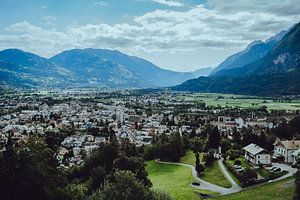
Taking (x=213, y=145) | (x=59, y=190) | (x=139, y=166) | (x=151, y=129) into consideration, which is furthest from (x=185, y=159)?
(x=151, y=129)

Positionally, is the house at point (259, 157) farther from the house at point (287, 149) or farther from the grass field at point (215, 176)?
the grass field at point (215, 176)

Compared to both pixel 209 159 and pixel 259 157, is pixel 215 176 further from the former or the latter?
pixel 259 157

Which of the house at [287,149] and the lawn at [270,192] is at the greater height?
the house at [287,149]

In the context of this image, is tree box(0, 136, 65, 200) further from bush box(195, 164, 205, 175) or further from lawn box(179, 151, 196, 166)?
lawn box(179, 151, 196, 166)

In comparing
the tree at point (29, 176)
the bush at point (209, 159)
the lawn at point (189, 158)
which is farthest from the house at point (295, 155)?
the tree at point (29, 176)

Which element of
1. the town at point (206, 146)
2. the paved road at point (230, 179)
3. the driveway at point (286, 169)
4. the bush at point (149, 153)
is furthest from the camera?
the bush at point (149, 153)

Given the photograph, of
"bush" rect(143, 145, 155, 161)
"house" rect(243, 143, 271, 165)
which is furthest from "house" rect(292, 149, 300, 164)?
"bush" rect(143, 145, 155, 161)

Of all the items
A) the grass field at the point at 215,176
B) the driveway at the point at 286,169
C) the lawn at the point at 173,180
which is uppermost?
the driveway at the point at 286,169
